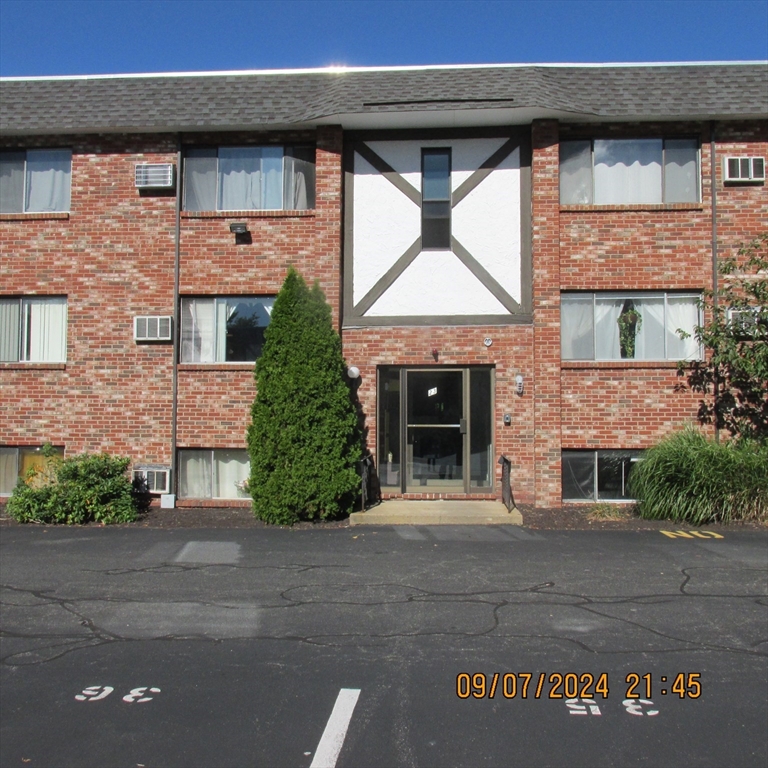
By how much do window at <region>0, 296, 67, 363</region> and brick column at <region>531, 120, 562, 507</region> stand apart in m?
8.44

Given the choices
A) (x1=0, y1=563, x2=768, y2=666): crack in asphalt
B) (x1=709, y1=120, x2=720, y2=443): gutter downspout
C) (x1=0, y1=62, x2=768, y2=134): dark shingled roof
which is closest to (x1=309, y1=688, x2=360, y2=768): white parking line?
(x1=0, y1=563, x2=768, y2=666): crack in asphalt

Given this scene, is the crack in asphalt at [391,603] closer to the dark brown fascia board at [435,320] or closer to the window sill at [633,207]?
the dark brown fascia board at [435,320]

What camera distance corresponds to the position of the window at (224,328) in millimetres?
13844

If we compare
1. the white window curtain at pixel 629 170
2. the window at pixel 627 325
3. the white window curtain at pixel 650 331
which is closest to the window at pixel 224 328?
the window at pixel 627 325

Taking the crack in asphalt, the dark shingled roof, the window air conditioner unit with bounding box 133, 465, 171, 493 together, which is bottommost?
the crack in asphalt

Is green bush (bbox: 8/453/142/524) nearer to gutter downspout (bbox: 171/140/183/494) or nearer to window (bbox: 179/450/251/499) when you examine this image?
gutter downspout (bbox: 171/140/183/494)

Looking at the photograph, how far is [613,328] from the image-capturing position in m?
13.6

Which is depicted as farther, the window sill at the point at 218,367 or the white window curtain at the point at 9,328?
the white window curtain at the point at 9,328

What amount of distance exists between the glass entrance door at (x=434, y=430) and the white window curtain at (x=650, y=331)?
3.16m

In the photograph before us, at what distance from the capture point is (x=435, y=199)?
13594mm

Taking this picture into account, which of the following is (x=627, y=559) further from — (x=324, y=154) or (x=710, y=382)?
(x=324, y=154)

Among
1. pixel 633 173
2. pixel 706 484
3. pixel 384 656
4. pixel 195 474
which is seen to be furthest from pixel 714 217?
pixel 384 656

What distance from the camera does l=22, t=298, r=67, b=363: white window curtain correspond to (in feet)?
46.1

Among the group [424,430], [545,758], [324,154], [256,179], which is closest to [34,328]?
[256,179]
